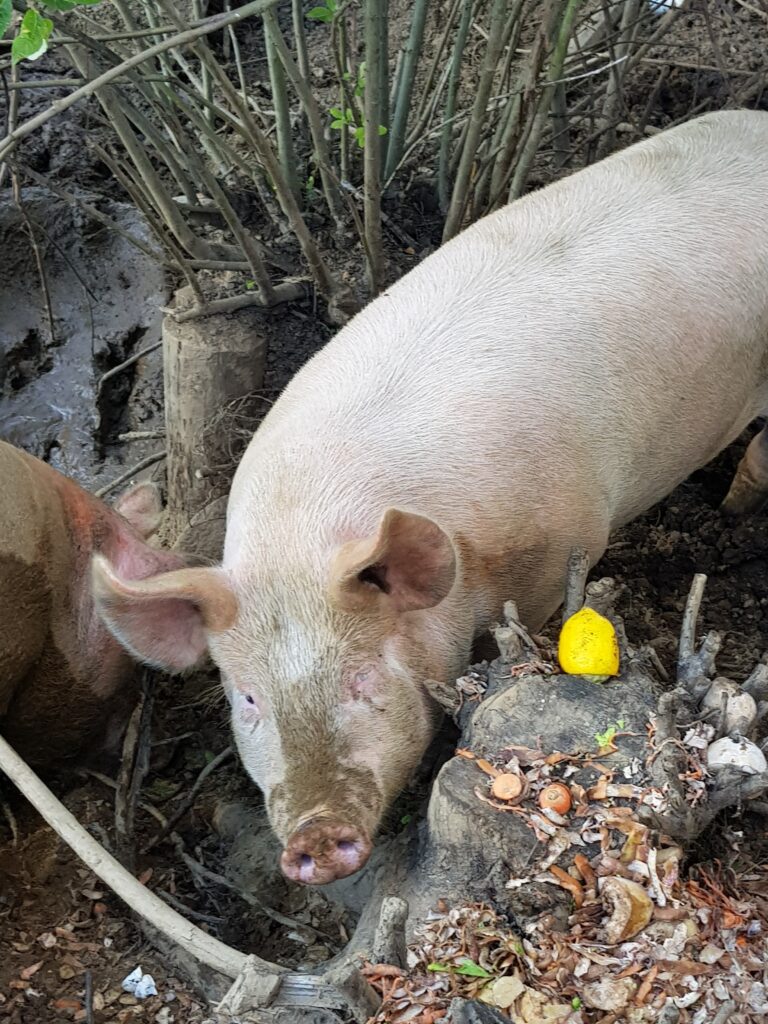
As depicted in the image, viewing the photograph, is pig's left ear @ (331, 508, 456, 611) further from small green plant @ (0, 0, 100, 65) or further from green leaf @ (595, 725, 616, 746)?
small green plant @ (0, 0, 100, 65)

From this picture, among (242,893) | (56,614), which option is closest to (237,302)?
(56,614)

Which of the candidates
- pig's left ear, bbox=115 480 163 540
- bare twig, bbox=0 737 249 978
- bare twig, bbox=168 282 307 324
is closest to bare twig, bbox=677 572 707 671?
bare twig, bbox=0 737 249 978

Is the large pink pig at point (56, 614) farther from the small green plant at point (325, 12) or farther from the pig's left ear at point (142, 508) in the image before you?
the small green plant at point (325, 12)

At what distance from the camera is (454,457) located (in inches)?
110

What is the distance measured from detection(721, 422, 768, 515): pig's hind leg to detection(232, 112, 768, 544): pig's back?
2.22ft

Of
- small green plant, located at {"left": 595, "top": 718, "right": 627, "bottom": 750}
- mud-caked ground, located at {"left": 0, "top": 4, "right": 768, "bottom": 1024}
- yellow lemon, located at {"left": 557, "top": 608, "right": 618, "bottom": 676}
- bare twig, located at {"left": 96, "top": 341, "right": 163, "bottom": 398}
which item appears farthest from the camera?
bare twig, located at {"left": 96, "top": 341, "right": 163, "bottom": 398}

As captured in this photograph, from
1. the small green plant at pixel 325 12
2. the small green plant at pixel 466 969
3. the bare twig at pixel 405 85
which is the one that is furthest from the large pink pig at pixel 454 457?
the bare twig at pixel 405 85

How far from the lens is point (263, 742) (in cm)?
253

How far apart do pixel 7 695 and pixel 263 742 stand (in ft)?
2.66

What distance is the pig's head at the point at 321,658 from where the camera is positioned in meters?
2.34

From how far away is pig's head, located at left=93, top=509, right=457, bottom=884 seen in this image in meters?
2.34

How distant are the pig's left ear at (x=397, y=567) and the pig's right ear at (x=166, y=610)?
1.02 feet

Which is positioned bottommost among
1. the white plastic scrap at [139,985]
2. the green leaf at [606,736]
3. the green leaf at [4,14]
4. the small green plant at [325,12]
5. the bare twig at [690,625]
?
the white plastic scrap at [139,985]

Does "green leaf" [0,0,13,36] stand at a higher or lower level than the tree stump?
higher
